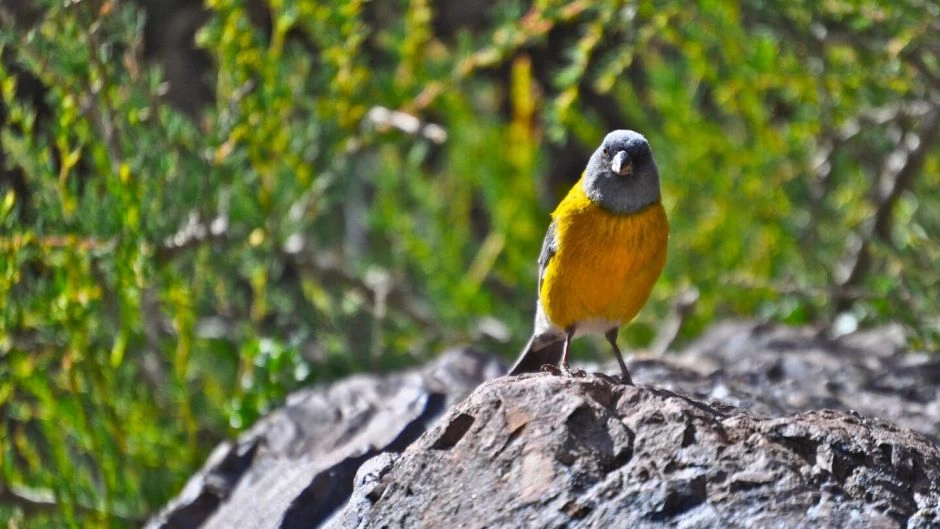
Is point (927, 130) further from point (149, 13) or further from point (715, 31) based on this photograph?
point (149, 13)

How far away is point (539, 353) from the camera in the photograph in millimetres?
3900

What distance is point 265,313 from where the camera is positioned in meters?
4.79

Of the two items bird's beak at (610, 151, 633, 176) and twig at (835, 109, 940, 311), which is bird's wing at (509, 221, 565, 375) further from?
twig at (835, 109, 940, 311)

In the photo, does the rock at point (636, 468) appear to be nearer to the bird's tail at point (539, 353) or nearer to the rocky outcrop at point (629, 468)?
the rocky outcrop at point (629, 468)

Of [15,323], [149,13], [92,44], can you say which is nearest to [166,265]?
[15,323]

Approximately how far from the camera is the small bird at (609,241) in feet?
11.1

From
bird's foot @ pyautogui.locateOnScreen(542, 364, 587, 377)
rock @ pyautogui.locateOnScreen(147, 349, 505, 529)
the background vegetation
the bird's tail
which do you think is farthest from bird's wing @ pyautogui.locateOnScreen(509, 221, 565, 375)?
the background vegetation

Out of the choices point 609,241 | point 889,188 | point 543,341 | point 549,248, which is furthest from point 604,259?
point 889,188

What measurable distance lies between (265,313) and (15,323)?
3.63ft

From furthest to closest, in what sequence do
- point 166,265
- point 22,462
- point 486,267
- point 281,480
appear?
point 486,267 < point 22,462 < point 166,265 < point 281,480

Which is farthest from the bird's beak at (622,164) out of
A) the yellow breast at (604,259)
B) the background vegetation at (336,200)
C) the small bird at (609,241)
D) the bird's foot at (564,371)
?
the background vegetation at (336,200)

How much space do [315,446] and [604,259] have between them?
1001mm

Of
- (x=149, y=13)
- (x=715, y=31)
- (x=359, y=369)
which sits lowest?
(x=359, y=369)

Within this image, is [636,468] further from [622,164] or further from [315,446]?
[315,446]
